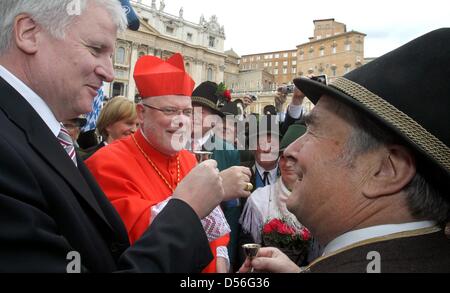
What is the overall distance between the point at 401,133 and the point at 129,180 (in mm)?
1584

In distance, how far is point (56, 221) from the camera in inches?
43.4

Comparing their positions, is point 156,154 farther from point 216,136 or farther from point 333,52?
point 333,52

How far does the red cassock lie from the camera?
1.92 metres

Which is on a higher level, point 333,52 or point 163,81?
point 333,52

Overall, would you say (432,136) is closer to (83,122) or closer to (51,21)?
(51,21)

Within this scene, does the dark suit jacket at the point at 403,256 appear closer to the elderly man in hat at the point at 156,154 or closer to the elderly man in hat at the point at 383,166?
the elderly man in hat at the point at 383,166

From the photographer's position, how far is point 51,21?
49.8 inches

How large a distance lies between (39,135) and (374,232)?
3.84 ft

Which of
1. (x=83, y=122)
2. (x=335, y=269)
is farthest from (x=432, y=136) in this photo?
(x=83, y=122)

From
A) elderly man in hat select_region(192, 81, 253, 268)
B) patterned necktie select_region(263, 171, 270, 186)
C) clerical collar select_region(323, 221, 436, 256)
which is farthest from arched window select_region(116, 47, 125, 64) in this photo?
clerical collar select_region(323, 221, 436, 256)

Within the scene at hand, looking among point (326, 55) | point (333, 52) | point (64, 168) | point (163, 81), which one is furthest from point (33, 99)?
point (326, 55)

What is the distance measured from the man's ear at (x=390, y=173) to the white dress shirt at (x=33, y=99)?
1.15 m

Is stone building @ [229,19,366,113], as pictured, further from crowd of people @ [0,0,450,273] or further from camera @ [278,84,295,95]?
crowd of people @ [0,0,450,273]

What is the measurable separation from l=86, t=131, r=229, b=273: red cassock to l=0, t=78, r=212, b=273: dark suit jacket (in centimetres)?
51
